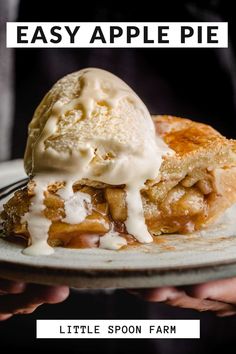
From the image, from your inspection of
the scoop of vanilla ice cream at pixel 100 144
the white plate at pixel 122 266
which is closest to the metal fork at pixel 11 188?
the scoop of vanilla ice cream at pixel 100 144

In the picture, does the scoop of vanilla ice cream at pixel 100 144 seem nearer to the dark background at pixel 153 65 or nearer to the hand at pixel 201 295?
the hand at pixel 201 295

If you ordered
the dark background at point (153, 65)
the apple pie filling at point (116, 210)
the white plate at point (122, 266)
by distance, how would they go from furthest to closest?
the dark background at point (153, 65) → the apple pie filling at point (116, 210) → the white plate at point (122, 266)

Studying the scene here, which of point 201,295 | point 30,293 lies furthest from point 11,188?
point 201,295

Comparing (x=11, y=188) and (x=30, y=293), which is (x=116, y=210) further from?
(x=11, y=188)

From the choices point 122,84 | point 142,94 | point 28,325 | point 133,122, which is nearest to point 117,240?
point 133,122

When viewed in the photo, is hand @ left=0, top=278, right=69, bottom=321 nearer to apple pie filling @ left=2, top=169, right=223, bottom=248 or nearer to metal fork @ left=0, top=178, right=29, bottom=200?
apple pie filling @ left=2, top=169, right=223, bottom=248

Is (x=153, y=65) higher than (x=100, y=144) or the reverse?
higher

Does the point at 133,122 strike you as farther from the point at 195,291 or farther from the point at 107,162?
the point at 195,291
